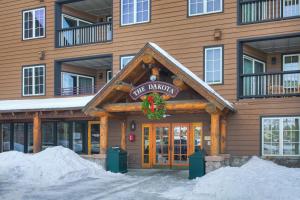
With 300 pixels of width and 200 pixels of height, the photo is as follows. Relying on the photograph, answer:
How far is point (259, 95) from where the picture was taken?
55.1 ft

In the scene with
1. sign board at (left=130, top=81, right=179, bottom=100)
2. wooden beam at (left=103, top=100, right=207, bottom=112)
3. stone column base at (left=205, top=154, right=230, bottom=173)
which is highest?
sign board at (left=130, top=81, right=179, bottom=100)

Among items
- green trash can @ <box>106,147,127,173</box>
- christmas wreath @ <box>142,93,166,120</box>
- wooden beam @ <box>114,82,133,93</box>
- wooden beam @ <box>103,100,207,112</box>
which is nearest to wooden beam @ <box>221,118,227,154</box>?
wooden beam @ <box>103,100,207,112</box>

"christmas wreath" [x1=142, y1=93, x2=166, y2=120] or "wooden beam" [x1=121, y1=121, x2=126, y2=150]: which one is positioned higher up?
"christmas wreath" [x1=142, y1=93, x2=166, y2=120]

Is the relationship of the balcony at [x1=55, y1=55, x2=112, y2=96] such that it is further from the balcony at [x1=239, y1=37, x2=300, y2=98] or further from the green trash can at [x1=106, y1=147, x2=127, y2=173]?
the balcony at [x1=239, y1=37, x2=300, y2=98]

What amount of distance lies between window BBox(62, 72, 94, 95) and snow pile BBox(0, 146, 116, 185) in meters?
5.52

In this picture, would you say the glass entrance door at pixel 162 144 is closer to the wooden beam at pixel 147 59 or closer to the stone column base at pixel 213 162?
the stone column base at pixel 213 162

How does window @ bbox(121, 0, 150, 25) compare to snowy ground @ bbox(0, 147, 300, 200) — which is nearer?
snowy ground @ bbox(0, 147, 300, 200)

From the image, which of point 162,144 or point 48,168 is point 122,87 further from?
point 48,168

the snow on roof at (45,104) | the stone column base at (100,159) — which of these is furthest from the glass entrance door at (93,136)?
the stone column base at (100,159)

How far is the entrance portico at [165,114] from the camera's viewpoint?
1517 centimetres

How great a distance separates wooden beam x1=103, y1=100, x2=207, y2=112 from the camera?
610 inches

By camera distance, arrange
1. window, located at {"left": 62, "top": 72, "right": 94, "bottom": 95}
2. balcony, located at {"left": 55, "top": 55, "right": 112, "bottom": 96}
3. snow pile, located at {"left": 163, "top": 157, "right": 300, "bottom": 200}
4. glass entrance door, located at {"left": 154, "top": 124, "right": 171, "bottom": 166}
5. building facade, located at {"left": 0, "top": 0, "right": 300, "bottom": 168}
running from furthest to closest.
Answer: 1. window, located at {"left": 62, "top": 72, "right": 94, "bottom": 95}
2. balcony, located at {"left": 55, "top": 55, "right": 112, "bottom": 96}
3. glass entrance door, located at {"left": 154, "top": 124, "right": 171, "bottom": 166}
4. building facade, located at {"left": 0, "top": 0, "right": 300, "bottom": 168}
5. snow pile, located at {"left": 163, "top": 157, "right": 300, "bottom": 200}

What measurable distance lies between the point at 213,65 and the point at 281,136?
419 centimetres

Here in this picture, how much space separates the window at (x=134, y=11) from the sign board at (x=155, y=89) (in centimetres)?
477
